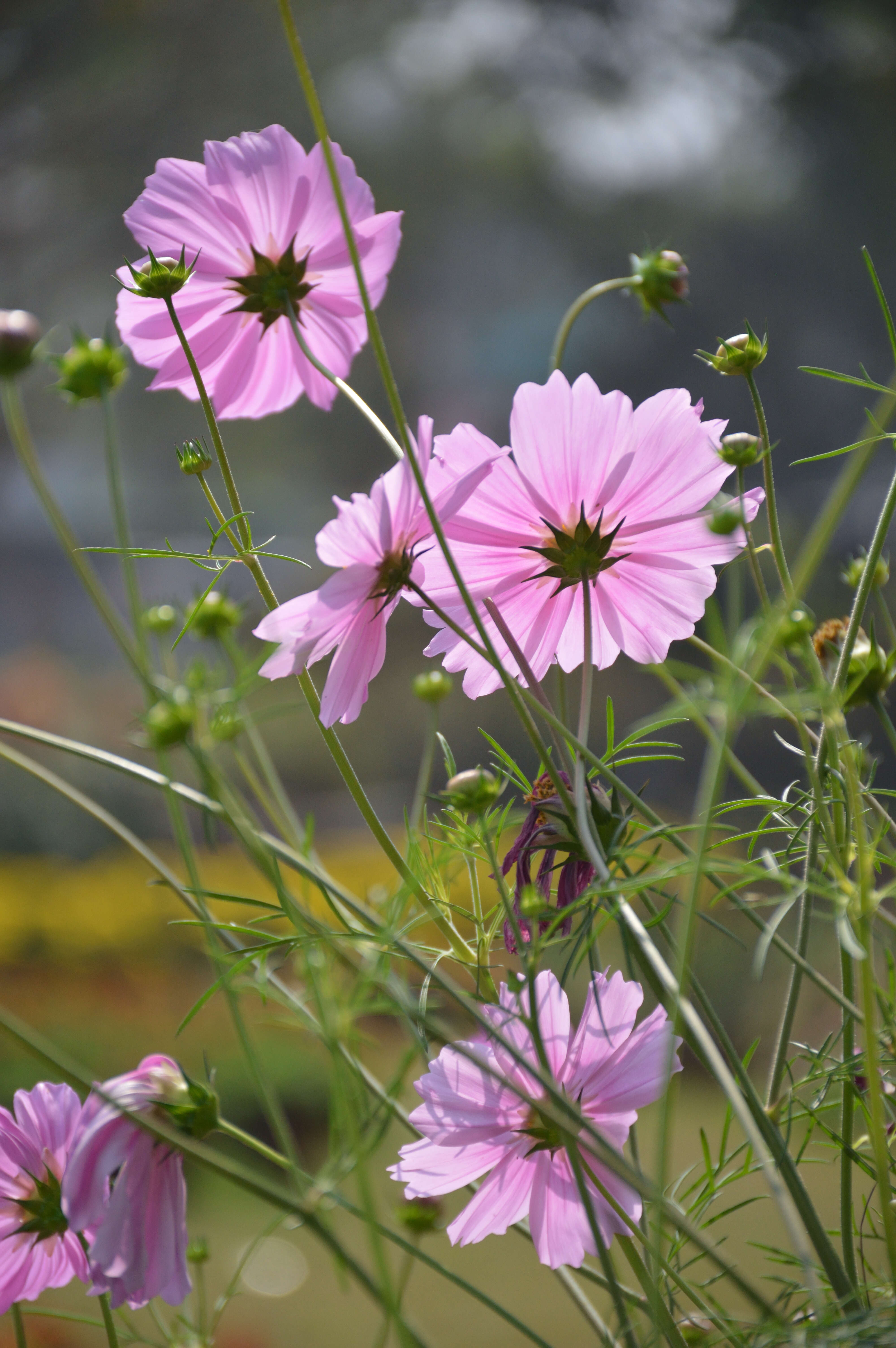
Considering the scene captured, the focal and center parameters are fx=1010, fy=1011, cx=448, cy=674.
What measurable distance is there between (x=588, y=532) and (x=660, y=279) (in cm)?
8

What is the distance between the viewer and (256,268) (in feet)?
0.80

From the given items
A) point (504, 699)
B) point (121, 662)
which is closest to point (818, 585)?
point (504, 699)

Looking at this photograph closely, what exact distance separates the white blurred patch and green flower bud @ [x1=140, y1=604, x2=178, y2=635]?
1.27 metres

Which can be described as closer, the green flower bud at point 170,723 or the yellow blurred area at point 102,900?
the green flower bud at point 170,723

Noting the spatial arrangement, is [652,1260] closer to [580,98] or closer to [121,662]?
[121,662]

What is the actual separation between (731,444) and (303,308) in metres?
0.12

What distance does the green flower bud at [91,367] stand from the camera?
0.15 metres

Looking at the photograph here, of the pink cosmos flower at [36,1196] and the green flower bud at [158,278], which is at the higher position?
the green flower bud at [158,278]

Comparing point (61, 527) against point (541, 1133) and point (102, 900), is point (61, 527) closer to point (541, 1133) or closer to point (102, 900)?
point (541, 1133)

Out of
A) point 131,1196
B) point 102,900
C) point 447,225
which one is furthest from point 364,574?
point 447,225

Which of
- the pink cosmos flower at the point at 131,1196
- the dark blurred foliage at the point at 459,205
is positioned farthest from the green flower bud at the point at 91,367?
the dark blurred foliage at the point at 459,205

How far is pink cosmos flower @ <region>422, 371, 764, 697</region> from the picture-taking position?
0.66 ft

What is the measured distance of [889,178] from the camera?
9.98 ft

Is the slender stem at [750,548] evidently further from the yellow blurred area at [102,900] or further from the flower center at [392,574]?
the yellow blurred area at [102,900]
